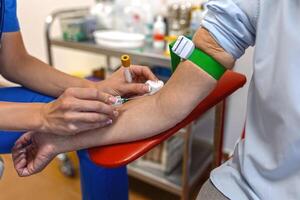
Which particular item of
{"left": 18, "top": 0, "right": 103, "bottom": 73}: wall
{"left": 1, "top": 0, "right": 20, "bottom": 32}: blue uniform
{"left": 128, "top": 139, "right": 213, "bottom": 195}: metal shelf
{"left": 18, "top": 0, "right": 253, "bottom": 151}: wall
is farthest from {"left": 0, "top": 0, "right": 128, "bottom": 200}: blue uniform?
{"left": 18, "top": 0, "right": 103, "bottom": 73}: wall

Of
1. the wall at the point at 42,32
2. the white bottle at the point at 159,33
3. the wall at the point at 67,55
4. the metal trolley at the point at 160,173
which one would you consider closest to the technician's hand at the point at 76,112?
the metal trolley at the point at 160,173

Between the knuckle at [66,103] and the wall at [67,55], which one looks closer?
the knuckle at [66,103]

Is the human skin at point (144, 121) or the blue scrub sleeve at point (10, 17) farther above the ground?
the blue scrub sleeve at point (10, 17)

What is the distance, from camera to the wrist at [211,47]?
69 cm

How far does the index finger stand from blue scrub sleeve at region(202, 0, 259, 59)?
23cm

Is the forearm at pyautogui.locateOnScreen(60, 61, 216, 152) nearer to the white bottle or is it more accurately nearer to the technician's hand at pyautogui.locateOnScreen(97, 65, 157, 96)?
the technician's hand at pyautogui.locateOnScreen(97, 65, 157, 96)

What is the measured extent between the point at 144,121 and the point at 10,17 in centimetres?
52

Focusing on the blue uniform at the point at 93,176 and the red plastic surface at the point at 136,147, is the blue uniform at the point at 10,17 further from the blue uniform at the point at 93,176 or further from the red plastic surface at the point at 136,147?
the red plastic surface at the point at 136,147

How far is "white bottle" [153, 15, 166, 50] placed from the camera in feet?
→ 4.92

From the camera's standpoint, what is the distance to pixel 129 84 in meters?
0.88

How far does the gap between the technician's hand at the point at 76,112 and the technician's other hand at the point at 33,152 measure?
4 centimetres

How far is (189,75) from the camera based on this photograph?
A: 71 cm

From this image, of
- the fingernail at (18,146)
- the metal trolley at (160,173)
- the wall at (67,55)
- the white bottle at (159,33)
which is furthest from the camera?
the wall at (67,55)

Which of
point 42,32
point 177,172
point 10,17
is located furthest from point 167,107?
point 42,32
